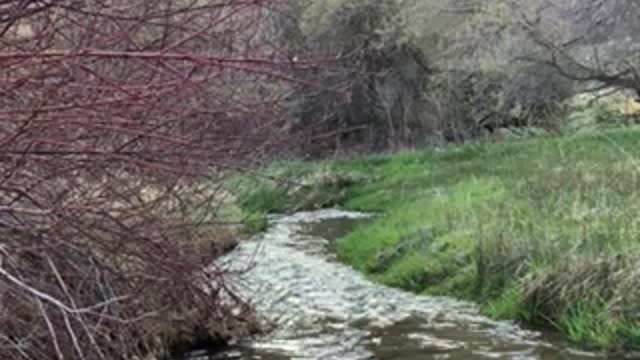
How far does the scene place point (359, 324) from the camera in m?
11.9

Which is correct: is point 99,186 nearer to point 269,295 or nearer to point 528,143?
point 269,295

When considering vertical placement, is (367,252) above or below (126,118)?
below

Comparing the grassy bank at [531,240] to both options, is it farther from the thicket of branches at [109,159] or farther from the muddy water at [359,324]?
the thicket of branches at [109,159]

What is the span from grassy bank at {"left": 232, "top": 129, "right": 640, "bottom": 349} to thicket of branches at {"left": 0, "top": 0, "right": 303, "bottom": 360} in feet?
4.04

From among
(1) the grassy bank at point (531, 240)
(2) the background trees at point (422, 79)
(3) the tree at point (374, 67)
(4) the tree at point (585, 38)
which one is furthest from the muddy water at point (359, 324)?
(3) the tree at point (374, 67)

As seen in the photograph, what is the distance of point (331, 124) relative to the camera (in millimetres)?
38250

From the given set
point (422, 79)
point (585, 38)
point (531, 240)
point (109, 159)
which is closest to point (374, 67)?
point (422, 79)

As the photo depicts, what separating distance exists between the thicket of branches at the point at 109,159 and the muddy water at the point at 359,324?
2.99 feet

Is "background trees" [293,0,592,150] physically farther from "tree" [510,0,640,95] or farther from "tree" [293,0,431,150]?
"tree" [510,0,640,95]

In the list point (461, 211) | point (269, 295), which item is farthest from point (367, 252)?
point (269, 295)

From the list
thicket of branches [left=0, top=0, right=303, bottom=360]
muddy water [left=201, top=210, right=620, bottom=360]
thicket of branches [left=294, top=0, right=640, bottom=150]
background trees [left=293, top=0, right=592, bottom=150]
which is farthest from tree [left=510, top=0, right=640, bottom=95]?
thicket of branches [left=0, top=0, right=303, bottom=360]

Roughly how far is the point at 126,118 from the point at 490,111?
29.8 meters

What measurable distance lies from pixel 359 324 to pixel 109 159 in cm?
639

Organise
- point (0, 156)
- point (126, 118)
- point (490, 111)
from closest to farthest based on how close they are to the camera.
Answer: point (0, 156) < point (126, 118) < point (490, 111)
